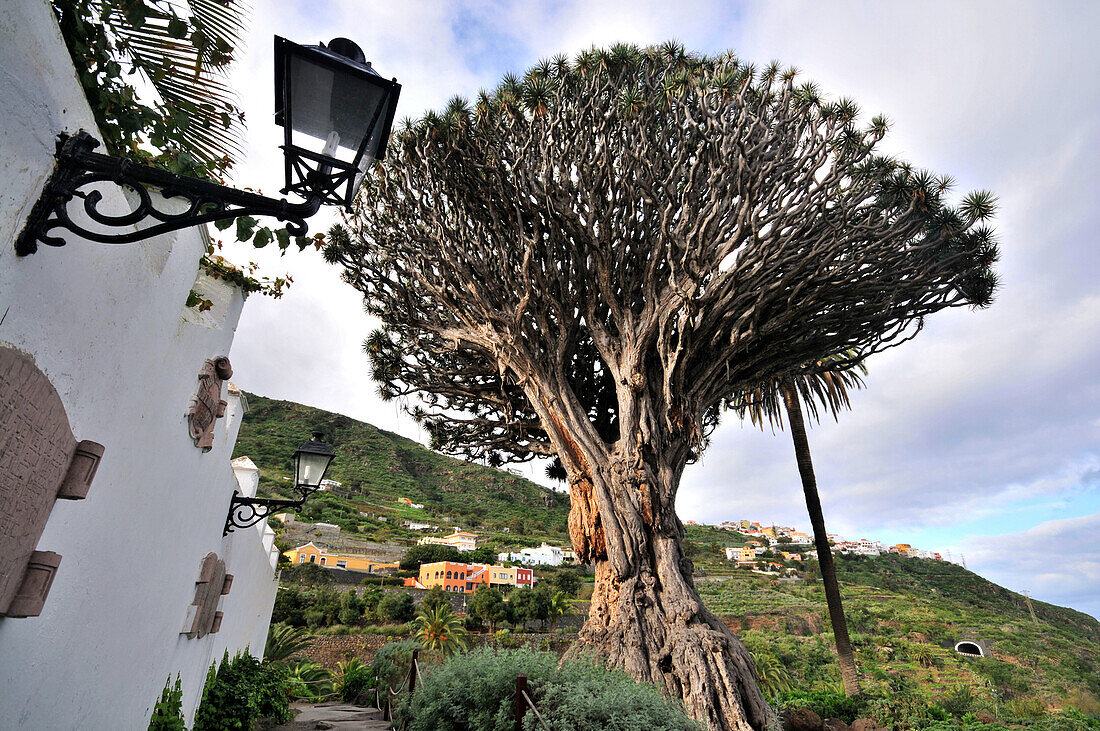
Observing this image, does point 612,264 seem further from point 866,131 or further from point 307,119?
point 307,119

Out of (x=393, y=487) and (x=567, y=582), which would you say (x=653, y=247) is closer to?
(x=567, y=582)

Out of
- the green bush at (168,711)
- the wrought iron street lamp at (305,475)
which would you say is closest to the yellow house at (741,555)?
the wrought iron street lamp at (305,475)

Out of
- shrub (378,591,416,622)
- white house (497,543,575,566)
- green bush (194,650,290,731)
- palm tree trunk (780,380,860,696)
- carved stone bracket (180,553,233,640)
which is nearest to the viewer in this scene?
carved stone bracket (180,553,233,640)

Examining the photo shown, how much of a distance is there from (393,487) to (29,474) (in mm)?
76282

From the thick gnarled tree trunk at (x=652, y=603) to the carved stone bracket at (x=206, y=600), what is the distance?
3.89 meters

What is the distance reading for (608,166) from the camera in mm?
8555

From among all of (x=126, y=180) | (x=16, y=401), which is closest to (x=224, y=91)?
(x=126, y=180)

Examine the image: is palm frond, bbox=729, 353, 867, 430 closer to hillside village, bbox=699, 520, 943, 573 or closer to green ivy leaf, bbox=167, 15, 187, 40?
green ivy leaf, bbox=167, 15, 187, 40

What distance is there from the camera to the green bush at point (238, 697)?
5.72 metres

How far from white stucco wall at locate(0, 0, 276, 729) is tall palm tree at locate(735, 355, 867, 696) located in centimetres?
1040

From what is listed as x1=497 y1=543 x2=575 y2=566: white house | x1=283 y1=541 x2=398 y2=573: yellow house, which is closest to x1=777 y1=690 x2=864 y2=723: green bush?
x1=283 y1=541 x2=398 y2=573: yellow house

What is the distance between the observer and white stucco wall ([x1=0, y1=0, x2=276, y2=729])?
1.78m

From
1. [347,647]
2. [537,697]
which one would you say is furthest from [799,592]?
[537,697]

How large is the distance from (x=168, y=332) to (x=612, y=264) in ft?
21.8
